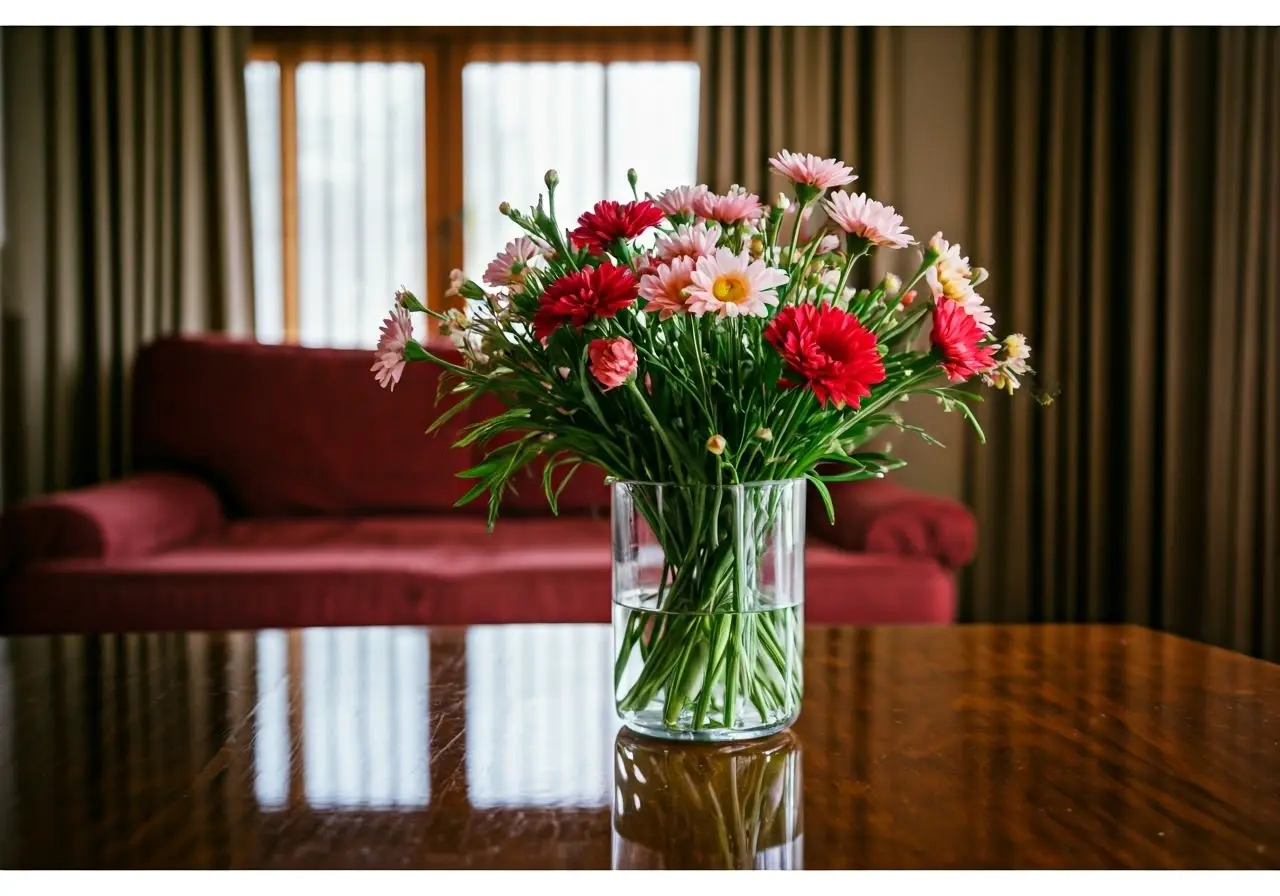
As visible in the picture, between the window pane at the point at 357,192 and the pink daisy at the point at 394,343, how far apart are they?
2.86 m

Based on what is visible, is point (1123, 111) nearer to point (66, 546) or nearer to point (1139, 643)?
point (1139, 643)

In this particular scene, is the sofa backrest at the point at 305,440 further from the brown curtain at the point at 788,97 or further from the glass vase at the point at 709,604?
the glass vase at the point at 709,604

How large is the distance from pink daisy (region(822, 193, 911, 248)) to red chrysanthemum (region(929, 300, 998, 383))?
0.20 feet

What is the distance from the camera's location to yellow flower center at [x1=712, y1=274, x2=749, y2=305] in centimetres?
79

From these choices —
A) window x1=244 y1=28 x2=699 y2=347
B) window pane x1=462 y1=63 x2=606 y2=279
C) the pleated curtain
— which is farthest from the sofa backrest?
the pleated curtain

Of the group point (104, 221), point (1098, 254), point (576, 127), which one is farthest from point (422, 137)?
point (1098, 254)

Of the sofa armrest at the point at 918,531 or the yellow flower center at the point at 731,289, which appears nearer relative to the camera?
the yellow flower center at the point at 731,289

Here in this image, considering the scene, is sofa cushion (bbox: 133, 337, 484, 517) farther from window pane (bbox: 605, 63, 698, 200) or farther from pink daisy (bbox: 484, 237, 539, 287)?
pink daisy (bbox: 484, 237, 539, 287)

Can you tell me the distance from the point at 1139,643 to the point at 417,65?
297 cm

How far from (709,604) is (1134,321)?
284 centimetres

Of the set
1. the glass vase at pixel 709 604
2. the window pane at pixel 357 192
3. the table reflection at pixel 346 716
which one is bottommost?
the table reflection at pixel 346 716

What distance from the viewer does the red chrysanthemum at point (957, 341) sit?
84 centimetres

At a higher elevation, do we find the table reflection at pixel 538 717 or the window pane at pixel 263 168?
the window pane at pixel 263 168

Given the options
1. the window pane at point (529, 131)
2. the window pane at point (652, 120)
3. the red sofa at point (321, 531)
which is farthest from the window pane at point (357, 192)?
the red sofa at point (321, 531)
